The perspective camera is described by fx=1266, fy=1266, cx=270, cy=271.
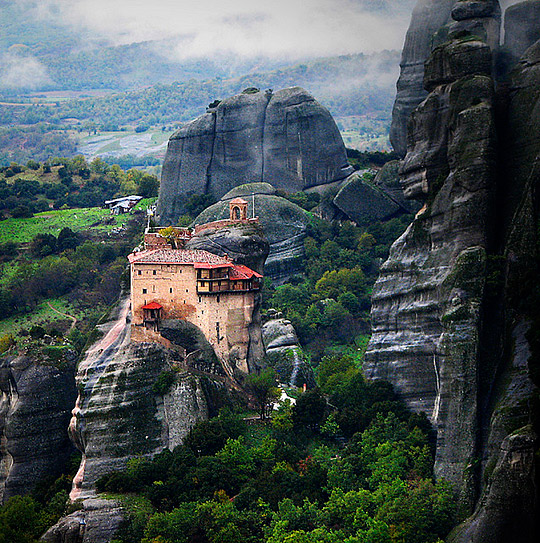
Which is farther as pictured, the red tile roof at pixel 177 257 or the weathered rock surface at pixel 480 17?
the weathered rock surface at pixel 480 17

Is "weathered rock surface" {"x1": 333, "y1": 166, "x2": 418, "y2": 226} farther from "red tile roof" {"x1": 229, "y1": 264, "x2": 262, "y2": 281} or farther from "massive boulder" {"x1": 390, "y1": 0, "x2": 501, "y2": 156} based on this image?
"red tile roof" {"x1": 229, "y1": 264, "x2": 262, "y2": 281}

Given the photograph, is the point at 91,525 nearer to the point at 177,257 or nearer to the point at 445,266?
the point at 177,257

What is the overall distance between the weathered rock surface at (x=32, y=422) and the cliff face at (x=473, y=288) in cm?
1932

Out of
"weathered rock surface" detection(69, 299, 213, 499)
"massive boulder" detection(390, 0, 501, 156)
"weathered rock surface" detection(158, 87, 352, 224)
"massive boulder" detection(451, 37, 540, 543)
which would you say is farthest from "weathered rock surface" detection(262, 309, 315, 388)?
"weathered rock surface" detection(158, 87, 352, 224)

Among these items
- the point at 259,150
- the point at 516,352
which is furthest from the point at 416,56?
the point at 516,352

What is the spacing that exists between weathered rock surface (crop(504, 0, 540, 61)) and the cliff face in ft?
1.20

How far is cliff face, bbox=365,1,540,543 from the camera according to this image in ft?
185

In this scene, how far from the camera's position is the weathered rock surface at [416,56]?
105 m

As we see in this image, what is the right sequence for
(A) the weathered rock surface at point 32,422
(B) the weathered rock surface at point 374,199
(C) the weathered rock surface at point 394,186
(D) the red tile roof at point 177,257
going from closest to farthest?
(D) the red tile roof at point 177,257
(A) the weathered rock surface at point 32,422
(C) the weathered rock surface at point 394,186
(B) the weathered rock surface at point 374,199

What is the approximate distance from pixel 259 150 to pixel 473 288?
6185 centimetres

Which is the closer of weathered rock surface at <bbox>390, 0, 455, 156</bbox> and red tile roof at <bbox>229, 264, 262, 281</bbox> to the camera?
red tile roof at <bbox>229, 264, 262, 281</bbox>

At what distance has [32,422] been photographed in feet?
253

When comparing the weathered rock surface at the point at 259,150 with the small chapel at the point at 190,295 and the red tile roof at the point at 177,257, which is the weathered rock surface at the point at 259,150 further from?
the small chapel at the point at 190,295

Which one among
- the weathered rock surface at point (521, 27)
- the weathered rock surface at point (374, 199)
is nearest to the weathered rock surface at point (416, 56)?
the weathered rock surface at point (374, 199)
